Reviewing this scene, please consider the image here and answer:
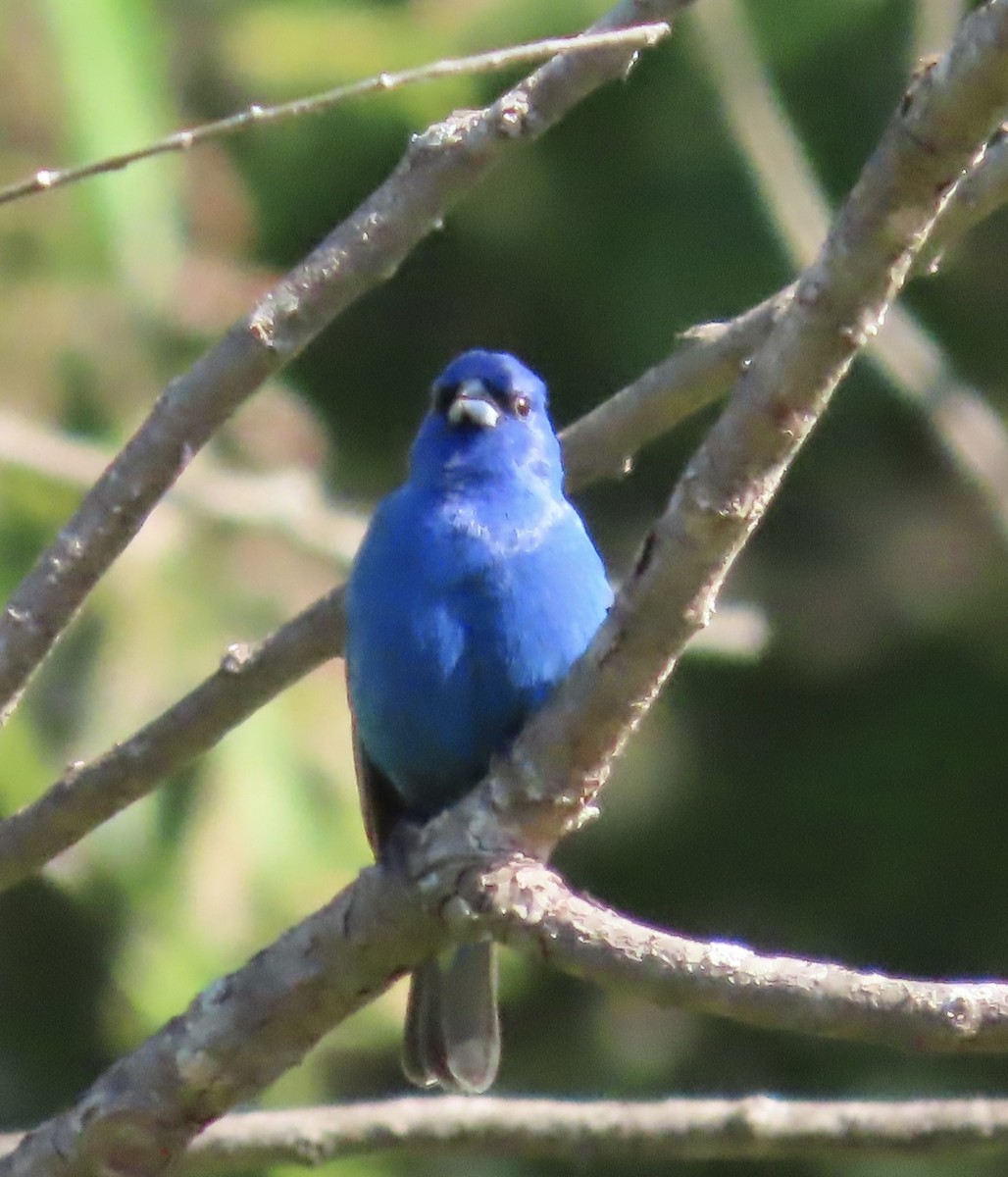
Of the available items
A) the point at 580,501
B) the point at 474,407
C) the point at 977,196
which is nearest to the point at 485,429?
the point at 474,407

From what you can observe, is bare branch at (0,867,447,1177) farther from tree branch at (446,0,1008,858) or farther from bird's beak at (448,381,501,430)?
bird's beak at (448,381,501,430)

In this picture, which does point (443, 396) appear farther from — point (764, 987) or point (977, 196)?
point (764, 987)

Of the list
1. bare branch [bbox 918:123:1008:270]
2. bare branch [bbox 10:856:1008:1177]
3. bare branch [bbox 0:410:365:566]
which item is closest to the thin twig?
bare branch [bbox 0:410:365:566]

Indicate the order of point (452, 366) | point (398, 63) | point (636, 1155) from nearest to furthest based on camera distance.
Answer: point (636, 1155), point (452, 366), point (398, 63)

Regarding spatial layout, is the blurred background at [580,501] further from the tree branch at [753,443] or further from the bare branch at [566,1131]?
the tree branch at [753,443]

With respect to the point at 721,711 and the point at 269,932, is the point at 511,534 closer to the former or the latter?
the point at 269,932

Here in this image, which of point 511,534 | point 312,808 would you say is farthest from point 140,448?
point 312,808

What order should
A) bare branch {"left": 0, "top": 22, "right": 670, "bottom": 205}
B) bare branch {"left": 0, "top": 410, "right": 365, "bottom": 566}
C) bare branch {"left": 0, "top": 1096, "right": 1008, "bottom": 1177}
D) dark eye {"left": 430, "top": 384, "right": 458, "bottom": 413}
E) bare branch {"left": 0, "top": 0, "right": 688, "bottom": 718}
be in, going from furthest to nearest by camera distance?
bare branch {"left": 0, "top": 410, "right": 365, "bottom": 566} < dark eye {"left": 430, "top": 384, "right": 458, "bottom": 413} < bare branch {"left": 0, "top": 1096, "right": 1008, "bottom": 1177} < bare branch {"left": 0, "top": 0, "right": 688, "bottom": 718} < bare branch {"left": 0, "top": 22, "right": 670, "bottom": 205}
